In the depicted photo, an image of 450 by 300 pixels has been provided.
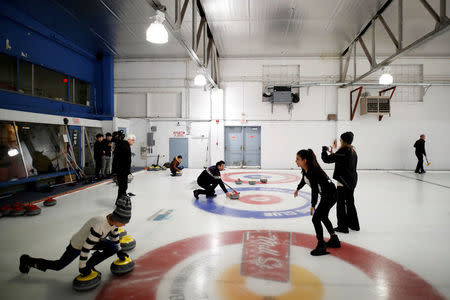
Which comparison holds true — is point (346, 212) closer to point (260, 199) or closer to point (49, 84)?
point (260, 199)

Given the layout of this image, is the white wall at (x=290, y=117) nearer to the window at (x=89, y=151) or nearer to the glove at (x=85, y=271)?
the window at (x=89, y=151)

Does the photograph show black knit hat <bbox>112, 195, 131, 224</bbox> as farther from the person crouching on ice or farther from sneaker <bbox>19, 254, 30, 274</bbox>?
sneaker <bbox>19, 254, 30, 274</bbox>

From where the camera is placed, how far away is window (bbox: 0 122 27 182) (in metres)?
7.18

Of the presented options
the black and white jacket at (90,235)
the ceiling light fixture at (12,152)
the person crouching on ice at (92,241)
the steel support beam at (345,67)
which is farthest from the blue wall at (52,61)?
the steel support beam at (345,67)

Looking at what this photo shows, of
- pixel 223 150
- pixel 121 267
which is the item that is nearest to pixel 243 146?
pixel 223 150

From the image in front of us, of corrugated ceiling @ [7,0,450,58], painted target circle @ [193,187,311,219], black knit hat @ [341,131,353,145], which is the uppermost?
corrugated ceiling @ [7,0,450,58]

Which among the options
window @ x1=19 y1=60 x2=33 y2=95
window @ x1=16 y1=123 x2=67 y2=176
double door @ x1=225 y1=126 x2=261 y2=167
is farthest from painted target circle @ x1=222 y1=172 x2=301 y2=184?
window @ x1=19 y1=60 x2=33 y2=95

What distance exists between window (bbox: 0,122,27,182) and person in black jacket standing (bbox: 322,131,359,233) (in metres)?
8.71

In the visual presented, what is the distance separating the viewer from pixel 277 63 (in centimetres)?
1414

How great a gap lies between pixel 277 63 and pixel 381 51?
544 cm

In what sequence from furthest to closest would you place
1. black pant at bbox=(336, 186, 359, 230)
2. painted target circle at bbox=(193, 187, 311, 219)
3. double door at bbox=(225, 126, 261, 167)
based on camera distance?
double door at bbox=(225, 126, 261, 167) → painted target circle at bbox=(193, 187, 311, 219) → black pant at bbox=(336, 186, 359, 230)

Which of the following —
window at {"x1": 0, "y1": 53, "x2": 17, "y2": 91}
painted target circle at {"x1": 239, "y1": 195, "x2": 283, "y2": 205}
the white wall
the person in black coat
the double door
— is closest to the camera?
painted target circle at {"x1": 239, "y1": 195, "x2": 283, "y2": 205}

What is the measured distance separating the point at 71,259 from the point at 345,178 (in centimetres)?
427

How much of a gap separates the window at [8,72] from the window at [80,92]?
292cm
